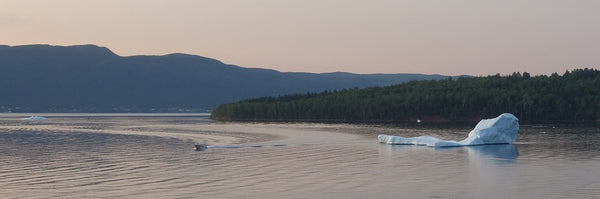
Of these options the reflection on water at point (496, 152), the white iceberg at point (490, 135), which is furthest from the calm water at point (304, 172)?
the white iceberg at point (490, 135)

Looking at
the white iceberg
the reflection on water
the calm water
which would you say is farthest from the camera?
the white iceberg

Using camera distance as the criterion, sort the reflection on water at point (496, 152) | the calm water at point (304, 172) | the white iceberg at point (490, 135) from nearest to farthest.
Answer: the calm water at point (304, 172)
the reflection on water at point (496, 152)
the white iceberg at point (490, 135)

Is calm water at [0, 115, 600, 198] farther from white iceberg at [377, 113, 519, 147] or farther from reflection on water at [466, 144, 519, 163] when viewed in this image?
white iceberg at [377, 113, 519, 147]

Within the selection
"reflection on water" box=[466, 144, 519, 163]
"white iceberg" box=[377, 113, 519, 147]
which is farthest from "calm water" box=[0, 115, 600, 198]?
"white iceberg" box=[377, 113, 519, 147]

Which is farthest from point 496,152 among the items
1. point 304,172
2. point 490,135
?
point 304,172

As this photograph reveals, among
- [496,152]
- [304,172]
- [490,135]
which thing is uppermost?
[490,135]

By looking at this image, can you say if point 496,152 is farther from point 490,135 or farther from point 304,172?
point 304,172

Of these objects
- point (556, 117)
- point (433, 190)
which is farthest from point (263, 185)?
point (556, 117)

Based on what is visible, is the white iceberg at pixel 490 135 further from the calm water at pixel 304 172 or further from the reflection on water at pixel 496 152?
the calm water at pixel 304 172

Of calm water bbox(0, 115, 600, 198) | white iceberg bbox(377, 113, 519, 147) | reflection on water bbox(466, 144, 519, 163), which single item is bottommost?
calm water bbox(0, 115, 600, 198)

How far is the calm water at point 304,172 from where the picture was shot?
4044 centimetres

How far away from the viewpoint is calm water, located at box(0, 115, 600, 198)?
40438mm

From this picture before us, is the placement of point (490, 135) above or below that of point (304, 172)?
above

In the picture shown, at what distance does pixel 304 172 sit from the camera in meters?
50.6
